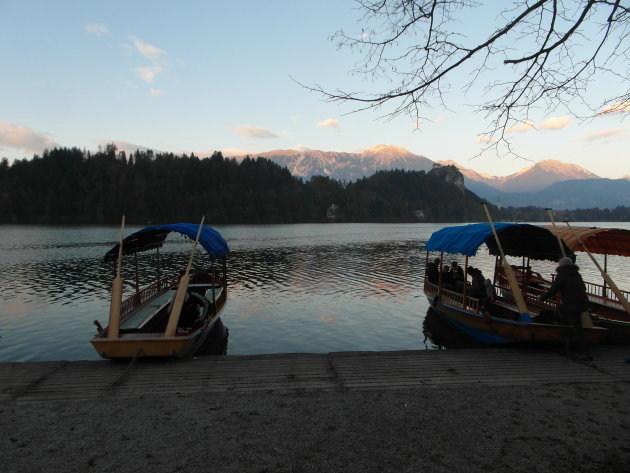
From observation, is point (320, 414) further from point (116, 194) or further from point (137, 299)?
point (116, 194)

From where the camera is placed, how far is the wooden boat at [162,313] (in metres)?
11.2

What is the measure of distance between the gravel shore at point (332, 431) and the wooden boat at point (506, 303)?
9.93 ft

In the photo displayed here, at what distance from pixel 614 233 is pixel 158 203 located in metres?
170

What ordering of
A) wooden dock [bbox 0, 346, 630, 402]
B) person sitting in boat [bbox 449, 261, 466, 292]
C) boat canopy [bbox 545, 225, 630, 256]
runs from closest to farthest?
wooden dock [bbox 0, 346, 630, 402] < boat canopy [bbox 545, 225, 630, 256] < person sitting in boat [bbox 449, 261, 466, 292]

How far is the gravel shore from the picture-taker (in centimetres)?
631

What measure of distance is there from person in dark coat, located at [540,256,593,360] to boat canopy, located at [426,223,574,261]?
338cm

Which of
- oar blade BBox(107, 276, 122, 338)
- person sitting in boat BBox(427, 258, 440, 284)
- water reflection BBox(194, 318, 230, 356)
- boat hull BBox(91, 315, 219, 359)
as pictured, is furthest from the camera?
person sitting in boat BBox(427, 258, 440, 284)

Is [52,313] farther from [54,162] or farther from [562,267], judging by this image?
[54,162]

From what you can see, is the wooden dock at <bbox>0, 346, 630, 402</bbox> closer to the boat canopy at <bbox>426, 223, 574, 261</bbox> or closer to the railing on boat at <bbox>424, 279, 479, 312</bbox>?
the boat canopy at <bbox>426, 223, 574, 261</bbox>

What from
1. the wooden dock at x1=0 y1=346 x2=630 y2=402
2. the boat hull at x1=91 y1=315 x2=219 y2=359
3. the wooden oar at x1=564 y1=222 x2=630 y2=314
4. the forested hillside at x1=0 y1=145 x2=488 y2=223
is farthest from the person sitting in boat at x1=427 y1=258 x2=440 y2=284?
the forested hillside at x1=0 y1=145 x2=488 y2=223

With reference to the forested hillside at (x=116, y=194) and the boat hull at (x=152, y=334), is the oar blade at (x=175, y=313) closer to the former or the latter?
the boat hull at (x=152, y=334)

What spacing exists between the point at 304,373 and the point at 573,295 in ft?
26.1

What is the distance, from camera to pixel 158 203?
548 feet

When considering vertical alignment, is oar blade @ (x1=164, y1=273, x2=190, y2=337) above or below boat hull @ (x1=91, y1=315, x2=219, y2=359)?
above
